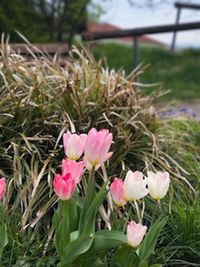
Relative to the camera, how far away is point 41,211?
2777mm

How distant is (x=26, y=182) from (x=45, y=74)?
0.89m

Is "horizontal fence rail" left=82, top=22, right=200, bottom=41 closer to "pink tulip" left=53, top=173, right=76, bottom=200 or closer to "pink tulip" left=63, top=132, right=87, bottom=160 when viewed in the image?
"pink tulip" left=63, top=132, right=87, bottom=160

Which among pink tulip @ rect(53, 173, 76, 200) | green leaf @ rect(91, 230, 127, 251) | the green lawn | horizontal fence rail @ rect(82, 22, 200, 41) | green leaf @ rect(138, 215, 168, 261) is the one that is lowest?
the green lawn

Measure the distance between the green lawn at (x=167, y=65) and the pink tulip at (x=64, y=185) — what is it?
23.3 ft

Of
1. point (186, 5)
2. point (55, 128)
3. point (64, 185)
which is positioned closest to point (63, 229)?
point (64, 185)

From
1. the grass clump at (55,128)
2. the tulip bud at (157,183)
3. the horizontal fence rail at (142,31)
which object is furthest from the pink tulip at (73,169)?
the horizontal fence rail at (142,31)

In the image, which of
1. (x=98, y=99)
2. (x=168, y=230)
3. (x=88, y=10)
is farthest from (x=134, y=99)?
(x=88, y=10)

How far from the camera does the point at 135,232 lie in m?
2.08

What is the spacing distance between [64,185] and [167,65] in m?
9.72

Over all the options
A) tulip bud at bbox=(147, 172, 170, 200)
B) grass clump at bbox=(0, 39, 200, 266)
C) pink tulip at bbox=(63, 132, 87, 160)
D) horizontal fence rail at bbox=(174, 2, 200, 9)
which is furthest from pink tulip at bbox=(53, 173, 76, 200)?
horizontal fence rail at bbox=(174, 2, 200, 9)

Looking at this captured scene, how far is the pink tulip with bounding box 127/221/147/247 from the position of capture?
6.80 ft

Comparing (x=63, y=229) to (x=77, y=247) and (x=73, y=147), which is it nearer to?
(x=77, y=247)

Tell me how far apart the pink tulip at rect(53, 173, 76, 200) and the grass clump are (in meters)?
0.64

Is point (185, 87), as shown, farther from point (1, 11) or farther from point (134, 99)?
point (134, 99)
